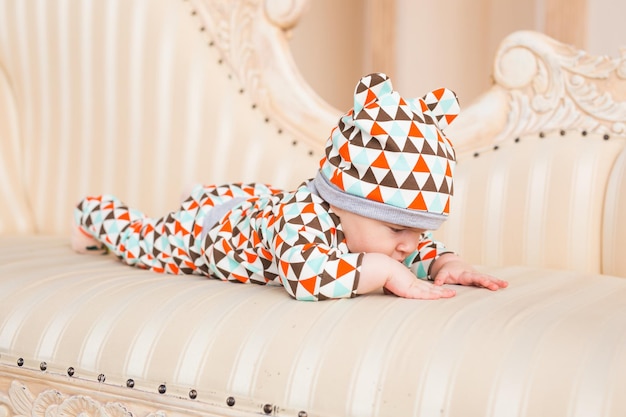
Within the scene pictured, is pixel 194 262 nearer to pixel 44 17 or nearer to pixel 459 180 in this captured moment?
pixel 459 180

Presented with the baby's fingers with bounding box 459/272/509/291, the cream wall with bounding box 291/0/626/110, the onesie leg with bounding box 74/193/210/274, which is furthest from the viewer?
the cream wall with bounding box 291/0/626/110

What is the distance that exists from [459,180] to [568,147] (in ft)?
0.81

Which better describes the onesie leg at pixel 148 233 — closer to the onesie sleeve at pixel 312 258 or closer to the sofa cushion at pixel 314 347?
the sofa cushion at pixel 314 347

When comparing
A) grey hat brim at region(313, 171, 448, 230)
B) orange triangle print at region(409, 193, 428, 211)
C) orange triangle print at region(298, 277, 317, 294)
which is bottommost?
orange triangle print at region(298, 277, 317, 294)

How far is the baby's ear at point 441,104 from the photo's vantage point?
1283 mm

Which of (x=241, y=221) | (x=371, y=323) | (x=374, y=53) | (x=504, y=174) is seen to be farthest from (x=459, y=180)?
(x=374, y=53)

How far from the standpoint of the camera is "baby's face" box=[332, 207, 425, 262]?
1229 mm

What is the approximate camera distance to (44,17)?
216 cm

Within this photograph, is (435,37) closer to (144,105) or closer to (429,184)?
(144,105)

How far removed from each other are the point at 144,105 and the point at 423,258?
1.00 meters

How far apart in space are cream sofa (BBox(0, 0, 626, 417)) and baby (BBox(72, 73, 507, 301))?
43 millimetres

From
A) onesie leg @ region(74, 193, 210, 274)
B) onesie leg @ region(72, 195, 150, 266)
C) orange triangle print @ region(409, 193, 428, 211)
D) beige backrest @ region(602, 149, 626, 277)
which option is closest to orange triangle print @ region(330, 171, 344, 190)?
orange triangle print @ region(409, 193, 428, 211)

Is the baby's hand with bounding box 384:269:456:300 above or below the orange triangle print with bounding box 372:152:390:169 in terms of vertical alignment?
below

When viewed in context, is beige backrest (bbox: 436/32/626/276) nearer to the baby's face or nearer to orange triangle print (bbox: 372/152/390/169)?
the baby's face
